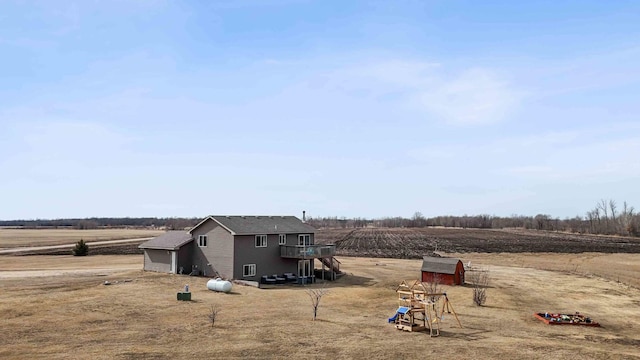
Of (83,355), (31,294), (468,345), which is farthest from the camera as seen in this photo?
(31,294)

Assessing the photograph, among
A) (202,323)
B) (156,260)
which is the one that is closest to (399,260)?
(156,260)

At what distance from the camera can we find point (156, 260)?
185 ft

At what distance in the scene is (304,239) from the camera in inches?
2334

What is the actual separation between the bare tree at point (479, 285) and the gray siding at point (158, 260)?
108 feet

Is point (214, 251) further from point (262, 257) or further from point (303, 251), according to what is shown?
point (303, 251)

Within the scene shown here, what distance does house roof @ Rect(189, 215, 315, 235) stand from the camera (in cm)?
5269

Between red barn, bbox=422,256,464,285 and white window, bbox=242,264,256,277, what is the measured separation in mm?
18785

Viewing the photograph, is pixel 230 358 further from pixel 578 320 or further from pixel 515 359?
pixel 578 320

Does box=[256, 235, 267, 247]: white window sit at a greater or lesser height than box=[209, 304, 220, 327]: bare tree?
greater

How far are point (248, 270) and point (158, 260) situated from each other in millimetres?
11501

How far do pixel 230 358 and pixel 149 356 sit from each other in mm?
3969

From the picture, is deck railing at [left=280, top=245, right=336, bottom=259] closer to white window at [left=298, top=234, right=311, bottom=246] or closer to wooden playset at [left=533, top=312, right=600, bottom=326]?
white window at [left=298, top=234, right=311, bottom=246]

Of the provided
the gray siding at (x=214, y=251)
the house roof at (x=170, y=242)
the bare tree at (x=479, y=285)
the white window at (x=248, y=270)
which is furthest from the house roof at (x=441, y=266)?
the house roof at (x=170, y=242)

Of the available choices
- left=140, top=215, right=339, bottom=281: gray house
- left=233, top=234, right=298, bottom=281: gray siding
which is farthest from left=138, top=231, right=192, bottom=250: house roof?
left=233, top=234, right=298, bottom=281: gray siding
